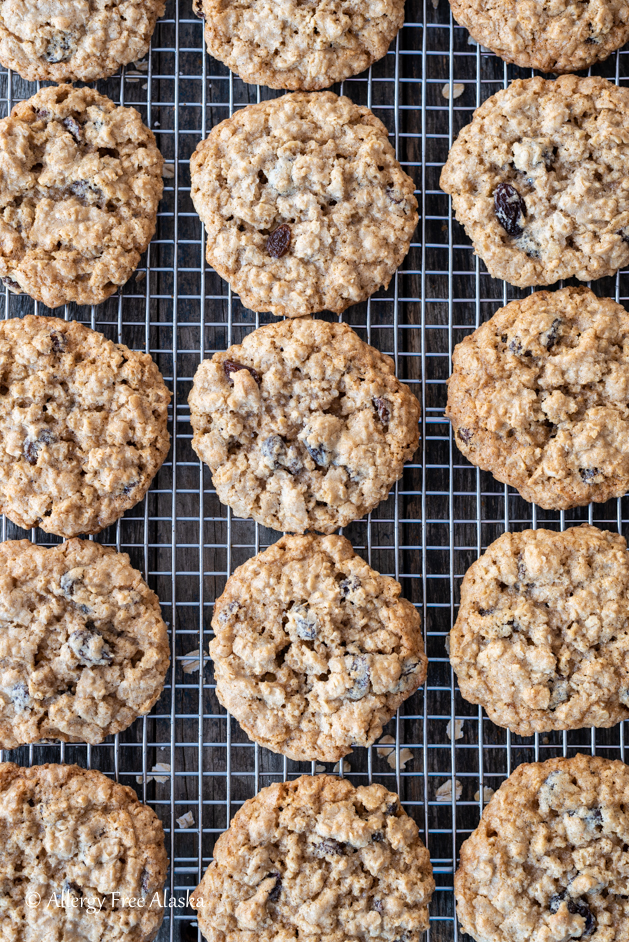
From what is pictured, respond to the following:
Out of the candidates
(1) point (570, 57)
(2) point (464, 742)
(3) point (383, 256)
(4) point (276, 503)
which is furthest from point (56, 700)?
(1) point (570, 57)

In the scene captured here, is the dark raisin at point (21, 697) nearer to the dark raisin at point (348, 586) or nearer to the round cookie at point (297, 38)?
the dark raisin at point (348, 586)

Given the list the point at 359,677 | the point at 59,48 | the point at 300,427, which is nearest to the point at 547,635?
the point at 359,677

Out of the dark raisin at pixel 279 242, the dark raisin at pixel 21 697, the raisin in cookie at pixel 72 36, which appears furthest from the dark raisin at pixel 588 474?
the raisin in cookie at pixel 72 36

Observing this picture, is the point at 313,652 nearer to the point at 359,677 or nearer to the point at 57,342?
the point at 359,677

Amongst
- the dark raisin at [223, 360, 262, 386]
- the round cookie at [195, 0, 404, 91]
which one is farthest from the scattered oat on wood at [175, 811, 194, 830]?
the round cookie at [195, 0, 404, 91]

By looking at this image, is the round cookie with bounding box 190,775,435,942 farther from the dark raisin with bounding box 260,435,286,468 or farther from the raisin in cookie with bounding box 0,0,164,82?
the raisin in cookie with bounding box 0,0,164,82

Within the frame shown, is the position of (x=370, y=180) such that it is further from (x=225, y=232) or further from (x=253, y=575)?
(x=253, y=575)
